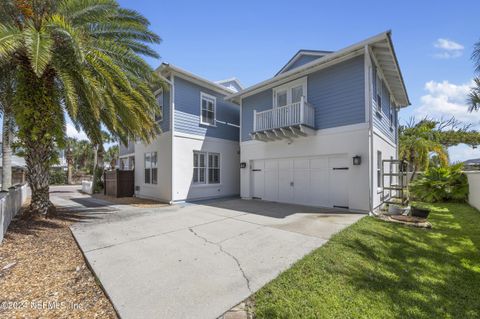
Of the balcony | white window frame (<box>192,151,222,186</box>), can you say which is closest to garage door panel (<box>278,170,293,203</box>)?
the balcony

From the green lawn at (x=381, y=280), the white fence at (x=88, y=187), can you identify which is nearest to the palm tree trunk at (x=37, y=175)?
the green lawn at (x=381, y=280)

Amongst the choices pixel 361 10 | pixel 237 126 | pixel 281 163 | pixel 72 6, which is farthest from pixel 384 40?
pixel 72 6

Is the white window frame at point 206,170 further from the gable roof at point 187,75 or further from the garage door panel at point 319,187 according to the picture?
the garage door panel at point 319,187

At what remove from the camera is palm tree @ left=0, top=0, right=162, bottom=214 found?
523 centimetres

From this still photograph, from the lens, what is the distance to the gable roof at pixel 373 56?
762cm

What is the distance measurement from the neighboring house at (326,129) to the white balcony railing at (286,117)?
0.13 feet

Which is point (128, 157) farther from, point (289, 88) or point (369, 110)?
point (369, 110)

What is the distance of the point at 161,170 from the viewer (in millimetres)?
11148

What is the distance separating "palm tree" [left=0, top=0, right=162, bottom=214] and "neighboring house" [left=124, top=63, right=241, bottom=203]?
3.12 meters

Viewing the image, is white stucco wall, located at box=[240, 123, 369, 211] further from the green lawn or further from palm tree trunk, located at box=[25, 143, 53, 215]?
palm tree trunk, located at box=[25, 143, 53, 215]

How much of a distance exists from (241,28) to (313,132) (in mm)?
4978

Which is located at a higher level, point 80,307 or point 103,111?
point 103,111

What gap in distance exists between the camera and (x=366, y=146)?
784cm

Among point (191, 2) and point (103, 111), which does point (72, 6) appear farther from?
point (191, 2)
